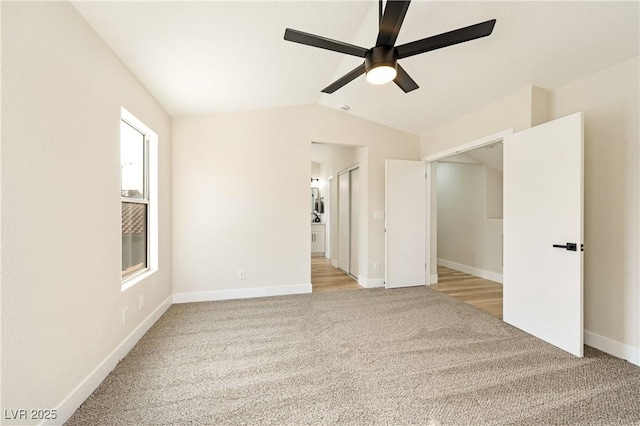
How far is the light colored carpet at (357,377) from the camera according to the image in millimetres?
1557

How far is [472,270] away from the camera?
5.08 metres

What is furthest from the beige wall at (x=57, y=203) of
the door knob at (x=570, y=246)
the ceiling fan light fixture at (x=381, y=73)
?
the door knob at (x=570, y=246)

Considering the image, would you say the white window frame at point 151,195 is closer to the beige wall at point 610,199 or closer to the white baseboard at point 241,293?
the white baseboard at point 241,293

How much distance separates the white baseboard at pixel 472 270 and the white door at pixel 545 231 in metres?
2.02

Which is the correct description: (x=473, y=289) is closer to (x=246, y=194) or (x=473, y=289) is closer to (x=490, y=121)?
(x=490, y=121)

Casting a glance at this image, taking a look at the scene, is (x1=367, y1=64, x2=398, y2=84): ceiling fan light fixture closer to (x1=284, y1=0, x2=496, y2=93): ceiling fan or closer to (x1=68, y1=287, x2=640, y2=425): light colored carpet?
(x1=284, y1=0, x2=496, y2=93): ceiling fan

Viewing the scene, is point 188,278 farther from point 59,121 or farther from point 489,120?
point 489,120

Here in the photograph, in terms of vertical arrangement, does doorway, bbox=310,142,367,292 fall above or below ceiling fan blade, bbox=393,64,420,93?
below

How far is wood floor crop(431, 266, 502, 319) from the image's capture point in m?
3.43

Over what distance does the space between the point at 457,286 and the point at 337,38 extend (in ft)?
12.9

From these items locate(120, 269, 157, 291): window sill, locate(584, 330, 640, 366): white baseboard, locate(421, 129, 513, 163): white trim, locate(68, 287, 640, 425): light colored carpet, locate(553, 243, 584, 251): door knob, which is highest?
locate(421, 129, 513, 163): white trim

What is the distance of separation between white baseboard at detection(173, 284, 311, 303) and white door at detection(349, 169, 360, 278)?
3.99 feet

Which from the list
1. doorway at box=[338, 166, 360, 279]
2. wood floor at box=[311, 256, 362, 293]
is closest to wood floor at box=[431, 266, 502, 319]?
wood floor at box=[311, 256, 362, 293]

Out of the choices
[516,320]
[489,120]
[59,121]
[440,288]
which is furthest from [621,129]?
[59,121]
